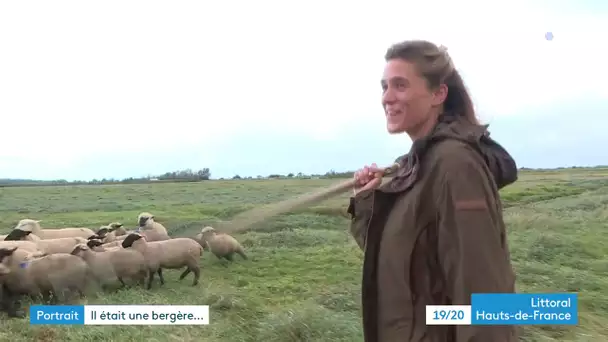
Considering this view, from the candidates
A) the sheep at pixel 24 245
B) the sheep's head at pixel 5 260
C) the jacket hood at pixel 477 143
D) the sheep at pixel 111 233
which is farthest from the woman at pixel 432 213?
the sheep at pixel 111 233

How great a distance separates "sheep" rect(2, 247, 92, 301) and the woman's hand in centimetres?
520

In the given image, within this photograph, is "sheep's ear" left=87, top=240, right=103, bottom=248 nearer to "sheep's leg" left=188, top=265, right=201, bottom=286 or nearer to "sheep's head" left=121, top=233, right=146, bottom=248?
"sheep's head" left=121, top=233, right=146, bottom=248

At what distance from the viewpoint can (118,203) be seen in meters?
16.9

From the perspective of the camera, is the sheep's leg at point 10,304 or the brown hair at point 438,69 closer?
the brown hair at point 438,69

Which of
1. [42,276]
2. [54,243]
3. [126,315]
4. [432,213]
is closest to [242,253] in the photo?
[54,243]

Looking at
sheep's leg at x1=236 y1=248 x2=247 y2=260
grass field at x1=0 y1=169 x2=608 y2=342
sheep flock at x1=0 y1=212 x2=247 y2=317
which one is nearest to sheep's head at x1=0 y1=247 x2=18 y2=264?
sheep flock at x1=0 y1=212 x2=247 y2=317

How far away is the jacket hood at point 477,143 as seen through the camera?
163 cm

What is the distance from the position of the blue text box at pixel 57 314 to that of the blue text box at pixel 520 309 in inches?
149

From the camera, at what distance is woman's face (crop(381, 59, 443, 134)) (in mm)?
1783

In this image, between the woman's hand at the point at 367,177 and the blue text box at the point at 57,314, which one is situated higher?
the woman's hand at the point at 367,177

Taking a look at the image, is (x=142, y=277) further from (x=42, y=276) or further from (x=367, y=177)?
(x=367, y=177)

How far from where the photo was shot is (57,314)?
5457 mm

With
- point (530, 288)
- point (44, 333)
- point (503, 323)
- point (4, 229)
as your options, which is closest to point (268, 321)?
point (44, 333)

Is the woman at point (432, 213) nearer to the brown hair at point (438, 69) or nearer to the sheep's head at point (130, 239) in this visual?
the brown hair at point (438, 69)
